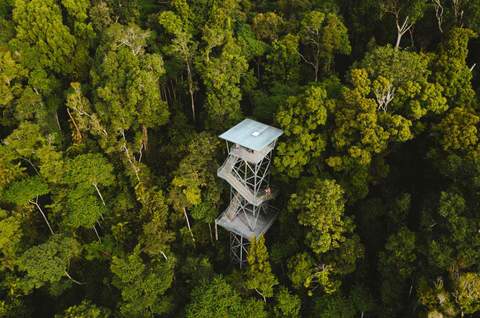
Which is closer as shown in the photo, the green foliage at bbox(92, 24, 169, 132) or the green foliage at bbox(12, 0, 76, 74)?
the green foliage at bbox(92, 24, 169, 132)

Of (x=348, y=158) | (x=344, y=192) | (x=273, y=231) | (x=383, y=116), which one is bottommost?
(x=273, y=231)

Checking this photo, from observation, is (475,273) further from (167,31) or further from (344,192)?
(167,31)

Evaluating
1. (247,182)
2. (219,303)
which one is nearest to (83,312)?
(219,303)

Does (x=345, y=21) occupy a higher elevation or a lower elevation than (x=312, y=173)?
higher

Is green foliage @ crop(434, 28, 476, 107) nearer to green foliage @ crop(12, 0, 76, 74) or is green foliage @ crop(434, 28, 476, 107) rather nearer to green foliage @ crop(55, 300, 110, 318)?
green foliage @ crop(55, 300, 110, 318)

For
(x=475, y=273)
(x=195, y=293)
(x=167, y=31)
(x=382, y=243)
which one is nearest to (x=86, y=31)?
(x=167, y=31)

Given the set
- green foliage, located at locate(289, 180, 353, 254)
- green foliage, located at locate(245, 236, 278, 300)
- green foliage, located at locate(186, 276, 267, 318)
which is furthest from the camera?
green foliage, located at locate(186, 276, 267, 318)

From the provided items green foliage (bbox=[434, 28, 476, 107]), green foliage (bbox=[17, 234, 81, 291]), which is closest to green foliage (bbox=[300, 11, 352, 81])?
green foliage (bbox=[434, 28, 476, 107])
